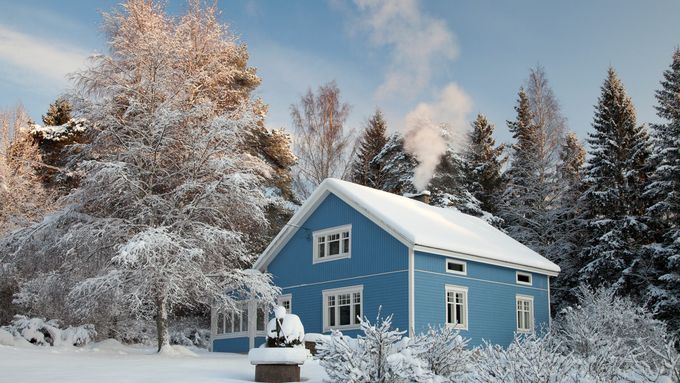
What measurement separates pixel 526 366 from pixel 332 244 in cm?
1480

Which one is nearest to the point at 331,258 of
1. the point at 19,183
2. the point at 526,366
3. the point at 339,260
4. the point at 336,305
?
the point at 339,260

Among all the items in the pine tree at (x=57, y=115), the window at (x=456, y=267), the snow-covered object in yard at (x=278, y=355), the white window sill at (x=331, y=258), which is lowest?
the snow-covered object in yard at (x=278, y=355)

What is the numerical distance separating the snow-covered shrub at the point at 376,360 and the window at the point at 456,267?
36.0 feet

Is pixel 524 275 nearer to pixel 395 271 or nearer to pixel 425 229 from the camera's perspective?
pixel 425 229

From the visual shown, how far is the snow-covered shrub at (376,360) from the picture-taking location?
10.2 meters

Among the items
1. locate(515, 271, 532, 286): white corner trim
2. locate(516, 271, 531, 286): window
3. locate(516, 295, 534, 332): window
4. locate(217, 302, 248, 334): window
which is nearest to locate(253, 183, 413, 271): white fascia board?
locate(217, 302, 248, 334): window

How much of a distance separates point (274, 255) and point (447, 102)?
698 inches

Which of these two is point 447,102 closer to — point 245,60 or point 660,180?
point 245,60

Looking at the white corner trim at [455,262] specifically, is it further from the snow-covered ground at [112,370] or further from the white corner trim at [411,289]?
the snow-covered ground at [112,370]

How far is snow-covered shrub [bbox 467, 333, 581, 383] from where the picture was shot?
8718 millimetres

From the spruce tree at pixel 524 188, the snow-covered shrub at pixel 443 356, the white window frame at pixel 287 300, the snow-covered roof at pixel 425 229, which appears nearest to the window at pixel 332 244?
the snow-covered roof at pixel 425 229

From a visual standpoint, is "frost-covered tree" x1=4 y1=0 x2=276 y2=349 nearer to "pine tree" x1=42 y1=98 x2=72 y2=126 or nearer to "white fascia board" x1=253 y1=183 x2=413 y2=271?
"white fascia board" x1=253 y1=183 x2=413 y2=271

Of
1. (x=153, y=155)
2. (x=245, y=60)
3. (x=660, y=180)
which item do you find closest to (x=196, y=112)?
(x=153, y=155)

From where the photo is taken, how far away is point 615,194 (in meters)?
28.6
